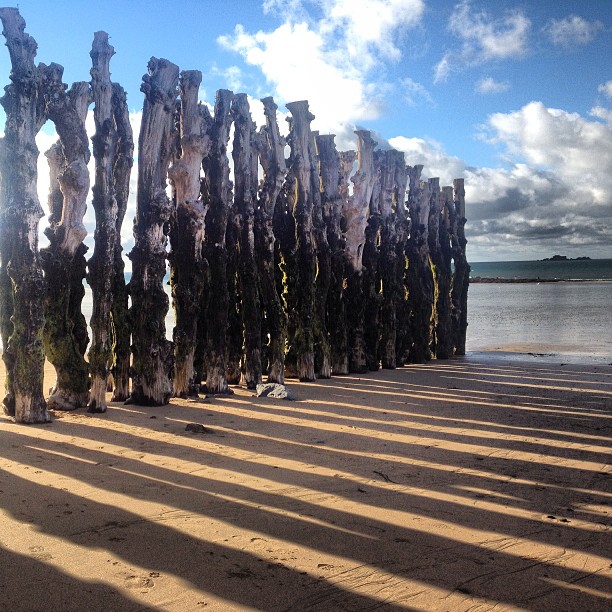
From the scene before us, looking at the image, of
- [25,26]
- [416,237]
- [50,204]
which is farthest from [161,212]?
[416,237]

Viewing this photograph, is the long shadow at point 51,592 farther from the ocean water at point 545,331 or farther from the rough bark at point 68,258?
the ocean water at point 545,331

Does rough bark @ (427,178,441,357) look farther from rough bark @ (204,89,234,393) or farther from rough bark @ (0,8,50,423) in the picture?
rough bark @ (0,8,50,423)

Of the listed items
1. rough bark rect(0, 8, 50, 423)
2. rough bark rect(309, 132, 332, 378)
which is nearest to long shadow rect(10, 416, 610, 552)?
rough bark rect(0, 8, 50, 423)

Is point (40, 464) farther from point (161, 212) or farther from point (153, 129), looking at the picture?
point (153, 129)

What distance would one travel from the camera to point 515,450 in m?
6.32

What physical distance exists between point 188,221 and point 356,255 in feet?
14.3

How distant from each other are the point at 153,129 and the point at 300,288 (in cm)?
377

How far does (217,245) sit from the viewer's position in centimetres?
875

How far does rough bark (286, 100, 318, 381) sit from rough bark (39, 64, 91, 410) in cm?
389

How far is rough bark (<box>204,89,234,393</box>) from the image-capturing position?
8703 millimetres

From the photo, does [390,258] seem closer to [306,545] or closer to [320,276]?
[320,276]

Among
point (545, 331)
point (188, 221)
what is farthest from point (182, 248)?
point (545, 331)

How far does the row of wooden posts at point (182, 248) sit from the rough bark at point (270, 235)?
25 mm

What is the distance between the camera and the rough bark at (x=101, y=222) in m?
7.30
